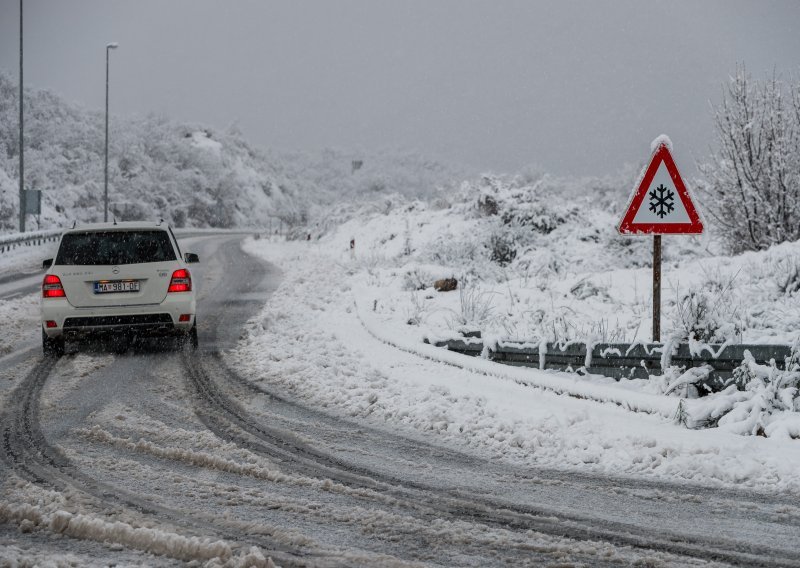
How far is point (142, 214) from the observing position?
5747 cm

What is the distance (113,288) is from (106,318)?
0.38 metres

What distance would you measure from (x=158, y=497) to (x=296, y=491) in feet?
2.55

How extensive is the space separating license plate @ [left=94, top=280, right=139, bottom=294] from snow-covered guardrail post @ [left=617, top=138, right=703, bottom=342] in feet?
19.6

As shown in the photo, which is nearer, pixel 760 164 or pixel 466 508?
pixel 466 508

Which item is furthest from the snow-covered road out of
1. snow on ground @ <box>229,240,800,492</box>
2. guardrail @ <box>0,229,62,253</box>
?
guardrail @ <box>0,229,62,253</box>

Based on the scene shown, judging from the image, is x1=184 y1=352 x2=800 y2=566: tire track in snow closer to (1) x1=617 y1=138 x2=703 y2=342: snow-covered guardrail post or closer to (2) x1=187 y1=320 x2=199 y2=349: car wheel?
(1) x1=617 y1=138 x2=703 y2=342: snow-covered guardrail post

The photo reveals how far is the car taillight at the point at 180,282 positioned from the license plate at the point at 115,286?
44cm

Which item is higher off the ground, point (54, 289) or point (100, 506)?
point (54, 289)

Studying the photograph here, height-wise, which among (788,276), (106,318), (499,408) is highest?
(788,276)

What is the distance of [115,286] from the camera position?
9.67 metres

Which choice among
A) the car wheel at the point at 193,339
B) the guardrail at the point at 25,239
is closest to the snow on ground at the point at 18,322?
the car wheel at the point at 193,339

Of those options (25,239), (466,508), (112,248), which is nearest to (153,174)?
(25,239)

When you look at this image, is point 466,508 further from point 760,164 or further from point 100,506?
point 760,164

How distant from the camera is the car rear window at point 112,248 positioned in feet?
32.3
